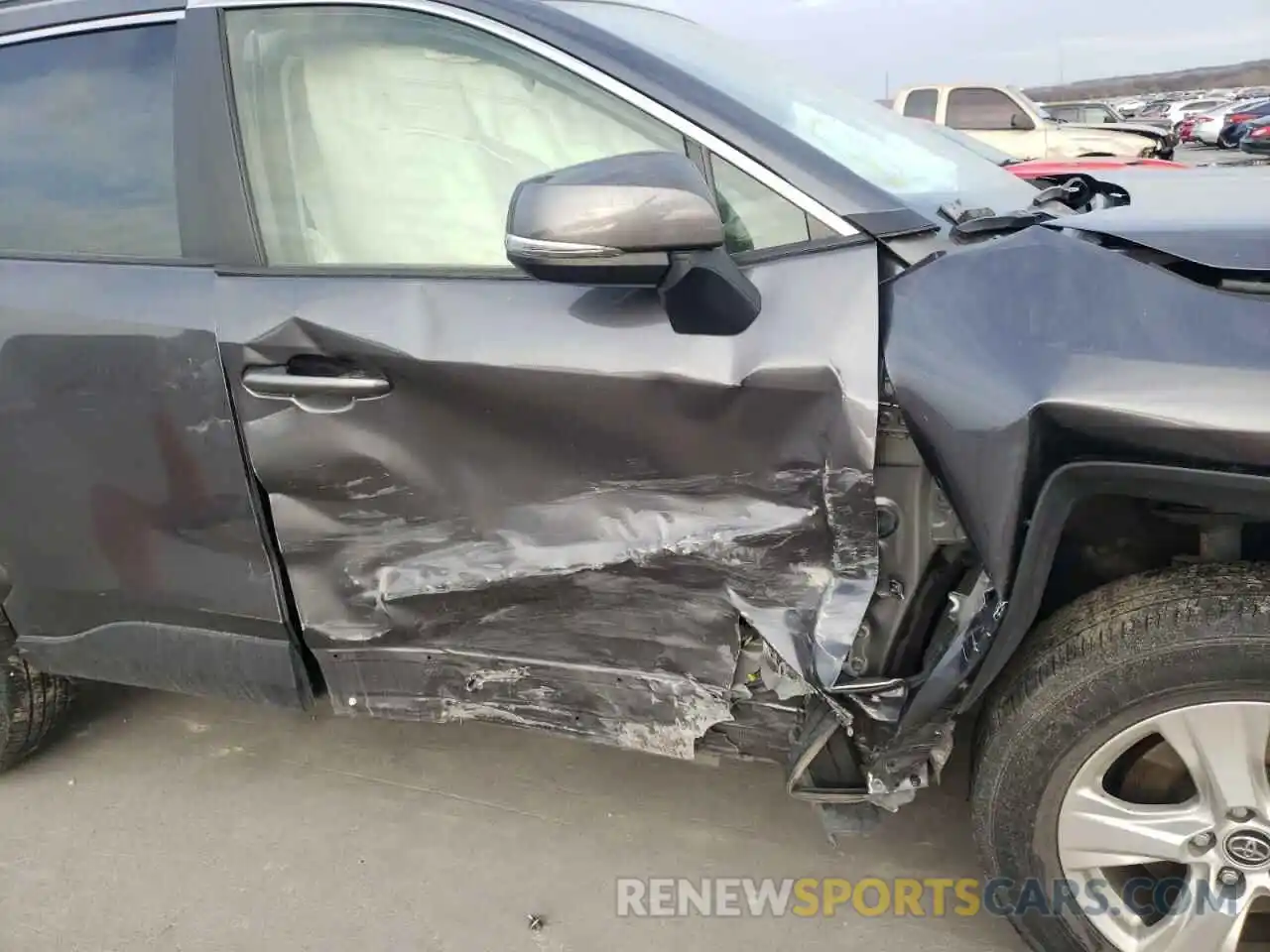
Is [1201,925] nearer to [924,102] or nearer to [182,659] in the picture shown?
[182,659]

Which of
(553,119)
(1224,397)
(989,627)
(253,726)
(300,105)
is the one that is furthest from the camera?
(253,726)

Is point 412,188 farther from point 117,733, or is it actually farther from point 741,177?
point 117,733

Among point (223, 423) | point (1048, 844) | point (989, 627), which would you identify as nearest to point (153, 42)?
point (223, 423)

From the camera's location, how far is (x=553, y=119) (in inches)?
76.3

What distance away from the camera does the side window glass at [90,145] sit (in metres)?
2.14

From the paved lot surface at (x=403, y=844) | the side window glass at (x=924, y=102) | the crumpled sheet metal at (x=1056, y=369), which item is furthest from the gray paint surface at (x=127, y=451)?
the side window glass at (x=924, y=102)

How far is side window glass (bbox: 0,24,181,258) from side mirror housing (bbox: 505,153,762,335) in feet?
3.07

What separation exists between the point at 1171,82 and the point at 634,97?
11793 centimetres

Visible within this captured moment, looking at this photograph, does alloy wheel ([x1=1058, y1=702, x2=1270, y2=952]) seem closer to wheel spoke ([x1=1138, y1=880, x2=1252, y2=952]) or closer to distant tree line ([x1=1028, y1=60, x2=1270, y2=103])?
wheel spoke ([x1=1138, y1=880, x2=1252, y2=952])

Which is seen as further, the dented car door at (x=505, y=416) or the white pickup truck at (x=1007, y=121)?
the white pickup truck at (x=1007, y=121)

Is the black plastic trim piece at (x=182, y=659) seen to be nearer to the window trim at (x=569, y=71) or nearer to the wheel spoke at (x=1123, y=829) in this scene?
the window trim at (x=569, y=71)

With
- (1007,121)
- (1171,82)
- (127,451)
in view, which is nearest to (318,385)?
(127,451)

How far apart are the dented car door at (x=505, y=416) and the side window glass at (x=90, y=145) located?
226 millimetres

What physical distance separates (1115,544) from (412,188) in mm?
1497
